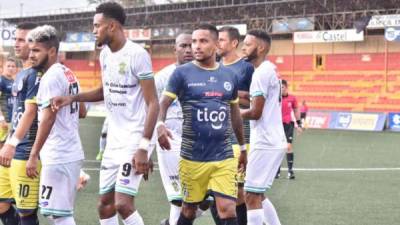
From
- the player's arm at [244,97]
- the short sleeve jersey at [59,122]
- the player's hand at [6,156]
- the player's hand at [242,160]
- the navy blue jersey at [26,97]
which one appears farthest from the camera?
the player's arm at [244,97]

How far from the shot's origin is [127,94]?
625 cm

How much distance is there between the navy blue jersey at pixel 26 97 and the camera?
6375mm

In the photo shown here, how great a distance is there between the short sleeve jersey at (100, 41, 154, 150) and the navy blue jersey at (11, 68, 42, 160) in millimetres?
663

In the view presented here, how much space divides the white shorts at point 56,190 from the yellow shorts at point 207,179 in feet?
3.59

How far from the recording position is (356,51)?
43.8 m

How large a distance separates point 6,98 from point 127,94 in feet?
11.9

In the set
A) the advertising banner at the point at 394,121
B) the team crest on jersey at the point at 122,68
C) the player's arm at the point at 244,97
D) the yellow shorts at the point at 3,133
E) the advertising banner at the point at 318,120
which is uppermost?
the team crest on jersey at the point at 122,68

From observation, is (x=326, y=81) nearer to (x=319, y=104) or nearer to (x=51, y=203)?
(x=319, y=104)

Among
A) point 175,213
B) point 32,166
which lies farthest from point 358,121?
point 32,166

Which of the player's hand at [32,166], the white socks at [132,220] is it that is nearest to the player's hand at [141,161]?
the white socks at [132,220]

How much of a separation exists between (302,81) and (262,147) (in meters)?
39.9

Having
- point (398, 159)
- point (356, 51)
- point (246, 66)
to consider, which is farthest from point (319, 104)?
point (246, 66)

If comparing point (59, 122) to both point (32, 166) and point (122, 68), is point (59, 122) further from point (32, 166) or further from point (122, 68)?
point (122, 68)

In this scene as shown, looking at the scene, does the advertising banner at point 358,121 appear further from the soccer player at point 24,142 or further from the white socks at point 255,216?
the soccer player at point 24,142
